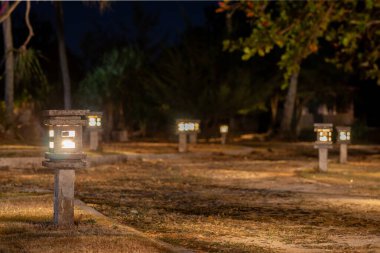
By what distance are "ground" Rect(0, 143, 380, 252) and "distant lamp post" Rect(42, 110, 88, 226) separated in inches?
11.5

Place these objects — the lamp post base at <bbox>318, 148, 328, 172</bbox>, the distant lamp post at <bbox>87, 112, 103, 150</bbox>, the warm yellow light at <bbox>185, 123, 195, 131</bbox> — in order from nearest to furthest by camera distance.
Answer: the lamp post base at <bbox>318, 148, 328, 172</bbox> → the distant lamp post at <bbox>87, 112, 103, 150</bbox> → the warm yellow light at <bbox>185, 123, 195, 131</bbox>

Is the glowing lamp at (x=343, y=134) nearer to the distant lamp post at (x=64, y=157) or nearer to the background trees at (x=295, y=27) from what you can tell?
the background trees at (x=295, y=27)

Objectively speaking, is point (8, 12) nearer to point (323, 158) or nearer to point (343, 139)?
point (323, 158)

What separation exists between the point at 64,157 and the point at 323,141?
1495 centimetres

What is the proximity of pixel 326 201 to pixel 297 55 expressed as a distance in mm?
7258

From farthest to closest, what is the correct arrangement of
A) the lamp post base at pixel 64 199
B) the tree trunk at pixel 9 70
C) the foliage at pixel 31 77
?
the tree trunk at pixel 9 70 < the foliage at pixel 31 77 < the lamp post base at pixel 64 199

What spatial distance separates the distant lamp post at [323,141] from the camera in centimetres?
A: 2588

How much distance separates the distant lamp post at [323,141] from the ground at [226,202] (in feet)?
1.32

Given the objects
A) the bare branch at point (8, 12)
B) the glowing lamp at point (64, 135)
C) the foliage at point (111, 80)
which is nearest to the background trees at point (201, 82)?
the foliage at point (111, 80)

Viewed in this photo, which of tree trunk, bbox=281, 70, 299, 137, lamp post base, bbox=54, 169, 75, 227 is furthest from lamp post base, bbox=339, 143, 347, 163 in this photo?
tree trunk, bbox=281, 70, 299, 137

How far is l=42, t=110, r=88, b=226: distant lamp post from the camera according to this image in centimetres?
1210

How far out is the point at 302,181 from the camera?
75.6 ft

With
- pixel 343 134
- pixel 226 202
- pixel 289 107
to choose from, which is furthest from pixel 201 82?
pixel 226 202

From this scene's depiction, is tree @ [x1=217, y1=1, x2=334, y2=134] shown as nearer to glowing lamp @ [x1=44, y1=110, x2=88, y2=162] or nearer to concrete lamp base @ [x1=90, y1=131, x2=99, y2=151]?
glowing lamp @ [x1=44, y1=110, x2=88, y2=162]
